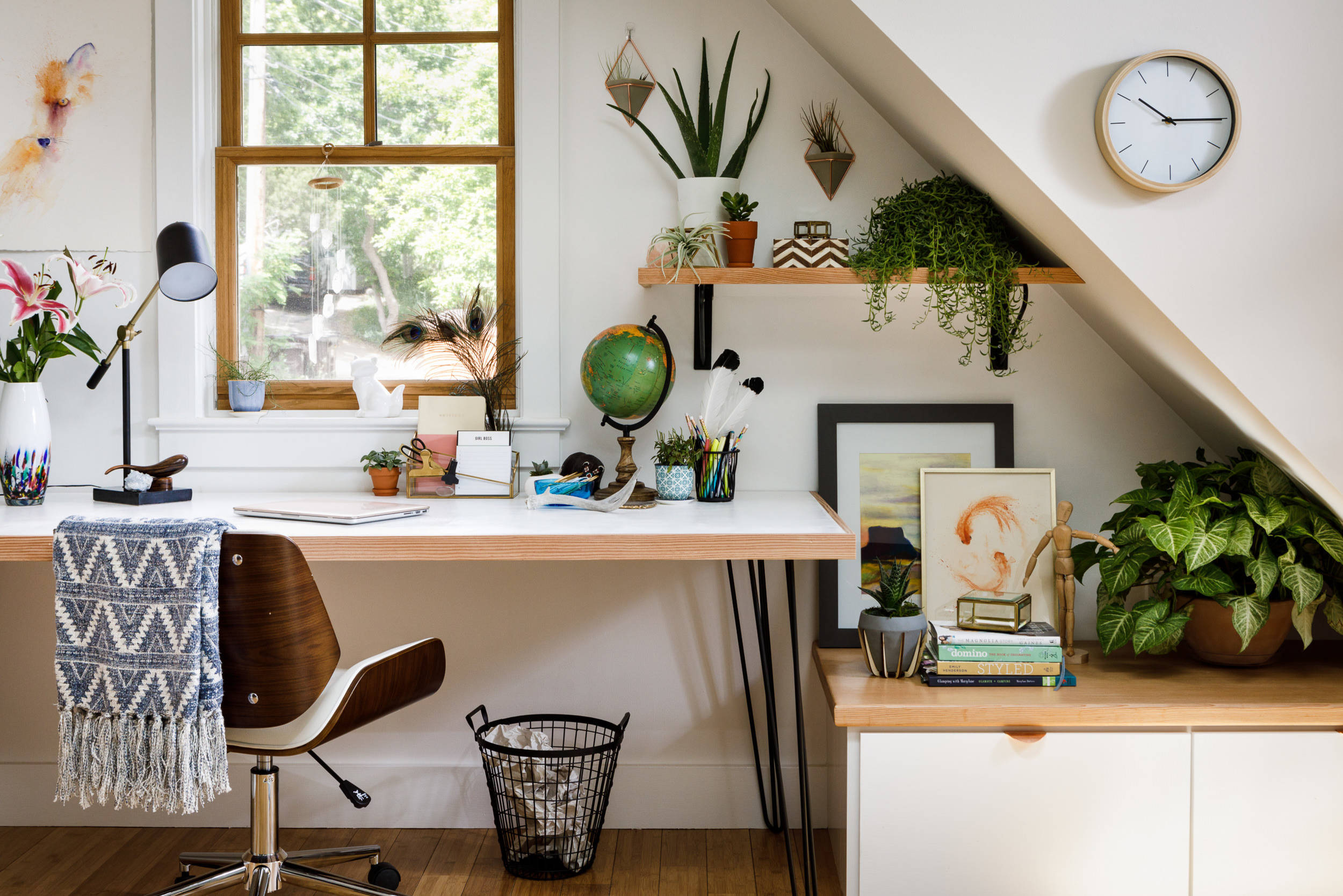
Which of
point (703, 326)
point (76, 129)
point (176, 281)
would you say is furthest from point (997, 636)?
point (76, 129)

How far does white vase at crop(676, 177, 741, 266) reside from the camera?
2227 millimetres

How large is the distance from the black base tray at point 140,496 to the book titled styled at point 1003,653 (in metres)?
1.74

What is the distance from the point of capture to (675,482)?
2146 millimetres

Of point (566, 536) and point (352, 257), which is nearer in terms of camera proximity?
point (566, 536)

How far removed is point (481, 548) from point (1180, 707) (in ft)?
4.57

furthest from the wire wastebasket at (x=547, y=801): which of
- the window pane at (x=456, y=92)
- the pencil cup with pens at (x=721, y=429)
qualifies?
the window pane at (x=456, y=92)

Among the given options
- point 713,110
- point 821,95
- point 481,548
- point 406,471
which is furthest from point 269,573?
point 821,95

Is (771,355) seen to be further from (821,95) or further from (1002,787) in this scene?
(1002,787)

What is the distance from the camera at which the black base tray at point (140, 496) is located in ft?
6.81

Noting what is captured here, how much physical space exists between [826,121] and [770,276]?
20.3 inches

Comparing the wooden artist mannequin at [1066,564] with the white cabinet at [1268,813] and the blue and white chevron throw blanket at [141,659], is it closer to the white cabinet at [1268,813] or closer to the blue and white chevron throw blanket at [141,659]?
the white cabinet at [1268,813]

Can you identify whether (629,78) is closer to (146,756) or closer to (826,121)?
(826,121)

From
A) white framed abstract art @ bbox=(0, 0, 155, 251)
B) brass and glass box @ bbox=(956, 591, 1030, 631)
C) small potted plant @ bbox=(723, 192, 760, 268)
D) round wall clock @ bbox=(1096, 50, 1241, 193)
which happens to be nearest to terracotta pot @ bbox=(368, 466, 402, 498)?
white framed abstract art @ bbox=(0, 0, 155, 251)

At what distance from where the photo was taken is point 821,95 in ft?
7.68
